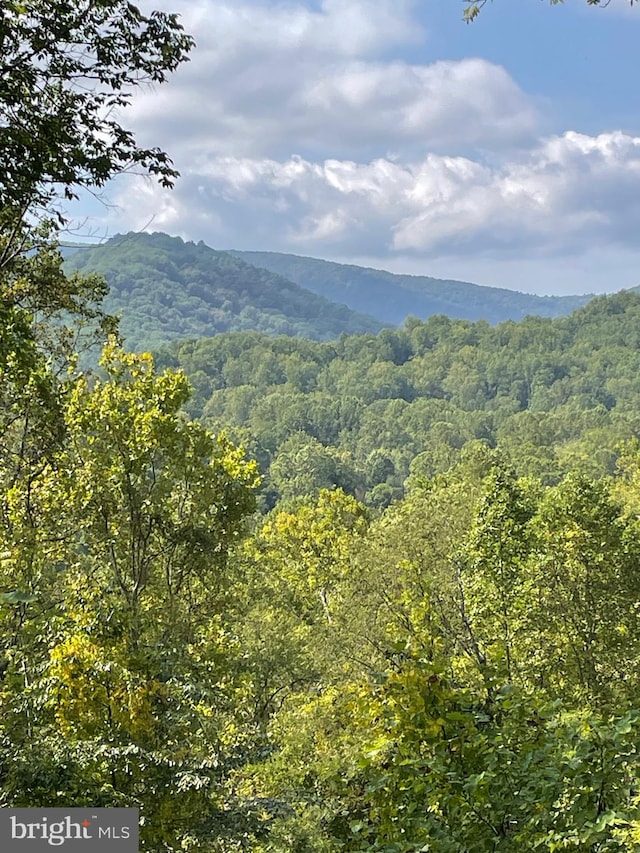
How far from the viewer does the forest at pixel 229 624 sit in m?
4.30

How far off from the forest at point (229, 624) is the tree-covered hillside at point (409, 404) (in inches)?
2059

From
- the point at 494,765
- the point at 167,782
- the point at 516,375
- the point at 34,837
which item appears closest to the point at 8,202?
the point at 34,837

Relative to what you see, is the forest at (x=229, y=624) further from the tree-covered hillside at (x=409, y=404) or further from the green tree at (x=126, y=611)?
the tree-covered hillside at (x=409, y=404)

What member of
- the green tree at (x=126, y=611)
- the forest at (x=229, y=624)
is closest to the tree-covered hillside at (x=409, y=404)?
the forest at (x=229, y=624)

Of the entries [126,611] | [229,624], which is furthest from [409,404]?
[126,611]

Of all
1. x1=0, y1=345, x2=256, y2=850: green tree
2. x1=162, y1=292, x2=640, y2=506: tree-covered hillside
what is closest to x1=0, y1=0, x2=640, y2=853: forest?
x1=0, y1=345, x2=256, y2=850: green tree

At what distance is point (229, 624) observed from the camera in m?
15.8

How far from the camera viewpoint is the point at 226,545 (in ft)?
42.0

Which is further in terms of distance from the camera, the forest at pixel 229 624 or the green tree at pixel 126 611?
the green tree at pixel 126 611

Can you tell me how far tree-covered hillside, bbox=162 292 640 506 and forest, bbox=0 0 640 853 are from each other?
52.3 meters

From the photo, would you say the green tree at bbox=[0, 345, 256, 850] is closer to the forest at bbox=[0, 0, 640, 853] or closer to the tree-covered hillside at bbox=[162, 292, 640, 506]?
the forest at bbox=[0, 0, 640, 853]

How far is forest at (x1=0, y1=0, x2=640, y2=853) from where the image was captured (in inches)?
169

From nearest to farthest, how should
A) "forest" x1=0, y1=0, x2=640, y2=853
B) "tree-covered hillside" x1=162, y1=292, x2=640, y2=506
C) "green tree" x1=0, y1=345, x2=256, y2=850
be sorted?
"forest" x1=0, y1=0, x2=640, y2=853 → "green tree" x1=0, y1=345, x2=256, y2=850 → "tree-covered hillside" x1=162, y1=292, x2=640, y2=506

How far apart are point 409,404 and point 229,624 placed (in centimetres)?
14102
